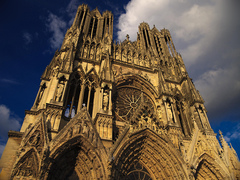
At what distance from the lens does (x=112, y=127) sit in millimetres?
10562

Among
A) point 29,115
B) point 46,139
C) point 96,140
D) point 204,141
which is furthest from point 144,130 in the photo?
point 29,115

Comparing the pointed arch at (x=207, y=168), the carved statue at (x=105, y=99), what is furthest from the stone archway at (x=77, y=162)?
the pointed arch at (x=207, y=168)

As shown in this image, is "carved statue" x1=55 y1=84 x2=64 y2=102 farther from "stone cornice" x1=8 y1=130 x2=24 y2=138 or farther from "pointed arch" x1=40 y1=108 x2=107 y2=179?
"stone cornice" x1=8 y1=130 x2=24 y2=138

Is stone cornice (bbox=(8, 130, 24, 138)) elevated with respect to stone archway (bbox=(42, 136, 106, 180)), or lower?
elevated

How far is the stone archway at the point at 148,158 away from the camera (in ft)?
32.6

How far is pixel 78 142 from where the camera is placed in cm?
881

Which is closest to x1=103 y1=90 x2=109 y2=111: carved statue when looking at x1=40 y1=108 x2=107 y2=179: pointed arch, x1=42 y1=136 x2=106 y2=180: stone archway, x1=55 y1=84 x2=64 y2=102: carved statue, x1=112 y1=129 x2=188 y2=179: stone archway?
x1=40 y1=108 x2=107 y2=179: pointed arch

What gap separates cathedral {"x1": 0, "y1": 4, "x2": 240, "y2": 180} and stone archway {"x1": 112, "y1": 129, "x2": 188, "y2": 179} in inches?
2.1

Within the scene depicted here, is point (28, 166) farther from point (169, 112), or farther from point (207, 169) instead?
point (207, 169)

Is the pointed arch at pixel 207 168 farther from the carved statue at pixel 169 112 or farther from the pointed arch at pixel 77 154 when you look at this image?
the pointed arch at pixel 77 154

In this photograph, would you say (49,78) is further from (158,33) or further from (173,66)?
(158,33)

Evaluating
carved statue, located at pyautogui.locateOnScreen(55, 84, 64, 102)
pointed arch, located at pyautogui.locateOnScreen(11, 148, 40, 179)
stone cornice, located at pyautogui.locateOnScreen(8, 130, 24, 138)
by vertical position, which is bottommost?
pointed arch, located at pyautogui.locateOnScreen(11, 148, 40, 179)

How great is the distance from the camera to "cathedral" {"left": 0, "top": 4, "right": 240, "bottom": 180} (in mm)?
8375

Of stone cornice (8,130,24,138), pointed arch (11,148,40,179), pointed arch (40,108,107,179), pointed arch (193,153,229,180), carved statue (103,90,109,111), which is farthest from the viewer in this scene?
carved statue (103,90,109,111)
